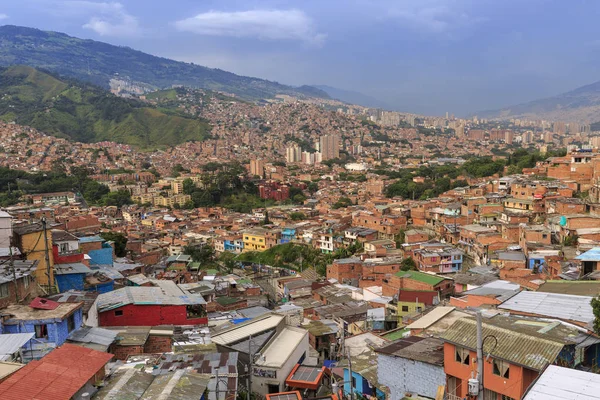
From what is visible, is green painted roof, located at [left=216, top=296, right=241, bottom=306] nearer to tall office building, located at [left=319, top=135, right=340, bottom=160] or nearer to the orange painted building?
the orange painted building

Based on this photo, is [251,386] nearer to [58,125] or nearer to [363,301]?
[363,301]

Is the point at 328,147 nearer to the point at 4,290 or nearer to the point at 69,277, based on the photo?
the point at 69,277

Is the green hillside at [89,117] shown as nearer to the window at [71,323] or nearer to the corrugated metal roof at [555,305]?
the window at [71,323]

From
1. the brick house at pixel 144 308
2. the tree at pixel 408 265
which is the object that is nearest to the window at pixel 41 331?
the brick house at pixel 144 308

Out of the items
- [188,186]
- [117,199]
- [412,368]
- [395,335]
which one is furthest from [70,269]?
[188,186]

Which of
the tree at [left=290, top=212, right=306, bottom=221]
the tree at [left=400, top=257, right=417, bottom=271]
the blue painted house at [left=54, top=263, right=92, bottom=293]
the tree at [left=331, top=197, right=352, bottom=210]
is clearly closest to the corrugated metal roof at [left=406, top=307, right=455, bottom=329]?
the blue painted house at [left=54, top=263, right=92, bottom=293]

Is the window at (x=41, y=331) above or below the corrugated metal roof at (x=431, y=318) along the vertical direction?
above
